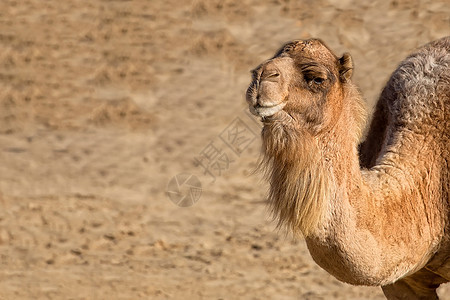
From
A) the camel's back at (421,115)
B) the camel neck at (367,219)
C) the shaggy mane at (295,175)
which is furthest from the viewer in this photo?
the camel's back at (421,115)

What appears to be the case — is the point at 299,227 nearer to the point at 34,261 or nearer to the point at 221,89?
the point at 34,261

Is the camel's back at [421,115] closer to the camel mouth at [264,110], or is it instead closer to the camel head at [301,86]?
the camel head at [301,86]

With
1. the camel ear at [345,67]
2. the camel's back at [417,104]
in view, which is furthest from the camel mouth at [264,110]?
the camel's back at [417,104]

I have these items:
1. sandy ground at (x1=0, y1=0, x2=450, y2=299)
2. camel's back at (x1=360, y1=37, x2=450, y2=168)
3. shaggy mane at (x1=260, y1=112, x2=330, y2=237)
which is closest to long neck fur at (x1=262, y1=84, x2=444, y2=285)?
shaggy mane at (x1=260, y1=112, x2=330, y2=237)

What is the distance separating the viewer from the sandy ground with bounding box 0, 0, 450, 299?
8.51m

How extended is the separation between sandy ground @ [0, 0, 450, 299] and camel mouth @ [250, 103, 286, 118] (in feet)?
14.1

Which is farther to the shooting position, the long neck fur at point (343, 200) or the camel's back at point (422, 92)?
the camel's back at point (422, 92)

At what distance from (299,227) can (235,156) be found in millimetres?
6020

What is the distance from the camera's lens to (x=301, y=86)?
4.21 metres

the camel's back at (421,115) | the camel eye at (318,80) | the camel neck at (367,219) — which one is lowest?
the camel neck at (367,219)

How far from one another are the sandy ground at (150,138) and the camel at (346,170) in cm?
334

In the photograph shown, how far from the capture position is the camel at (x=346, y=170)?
4.17 metres

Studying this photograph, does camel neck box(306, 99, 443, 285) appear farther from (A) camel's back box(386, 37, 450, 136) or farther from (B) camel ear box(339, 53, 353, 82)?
(A) camel's back box(386, 37, 450, 136)

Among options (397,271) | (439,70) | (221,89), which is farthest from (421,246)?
(221,89)
